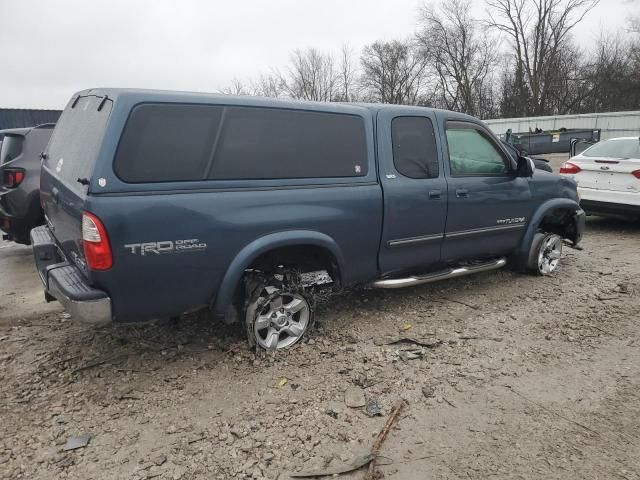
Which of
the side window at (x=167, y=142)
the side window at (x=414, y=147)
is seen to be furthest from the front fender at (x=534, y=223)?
the side window at (x=167, y=142)

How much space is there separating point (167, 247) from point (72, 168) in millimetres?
962

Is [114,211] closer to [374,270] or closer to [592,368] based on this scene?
[374,270]

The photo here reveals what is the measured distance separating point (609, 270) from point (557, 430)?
388cm

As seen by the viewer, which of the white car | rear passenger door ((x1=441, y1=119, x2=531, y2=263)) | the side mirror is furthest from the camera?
the white car

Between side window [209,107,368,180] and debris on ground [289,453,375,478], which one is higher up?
side window [209,107,368,180]

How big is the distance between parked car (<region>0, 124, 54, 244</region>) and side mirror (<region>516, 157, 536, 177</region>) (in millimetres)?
5762

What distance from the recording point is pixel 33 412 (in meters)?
2.98

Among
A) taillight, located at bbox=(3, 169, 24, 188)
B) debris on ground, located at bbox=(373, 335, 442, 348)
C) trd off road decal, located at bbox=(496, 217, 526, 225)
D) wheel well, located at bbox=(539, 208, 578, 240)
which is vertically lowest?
debris on ground, located at bbox=(373, 335, 442, 348)

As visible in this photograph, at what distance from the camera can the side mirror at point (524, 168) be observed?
4.94 m

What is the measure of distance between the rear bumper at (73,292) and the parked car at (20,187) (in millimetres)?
2648

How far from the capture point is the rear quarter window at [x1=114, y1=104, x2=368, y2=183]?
2960 mm

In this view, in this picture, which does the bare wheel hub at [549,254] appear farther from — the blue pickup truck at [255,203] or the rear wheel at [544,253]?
the blue pickup truck at [255,203]

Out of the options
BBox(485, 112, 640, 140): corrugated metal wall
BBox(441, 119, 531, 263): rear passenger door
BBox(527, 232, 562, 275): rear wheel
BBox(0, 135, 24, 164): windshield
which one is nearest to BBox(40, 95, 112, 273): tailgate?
BBox(0, 135, 24, 164): windshield

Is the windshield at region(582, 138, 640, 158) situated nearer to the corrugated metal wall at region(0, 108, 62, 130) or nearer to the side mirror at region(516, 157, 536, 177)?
the side mirror at region(516, 157, 536, 177)
